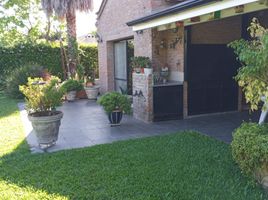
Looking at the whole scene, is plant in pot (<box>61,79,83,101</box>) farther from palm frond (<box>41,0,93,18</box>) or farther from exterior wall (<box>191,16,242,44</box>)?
exterior wall (<box>191,16,242,44</box>)

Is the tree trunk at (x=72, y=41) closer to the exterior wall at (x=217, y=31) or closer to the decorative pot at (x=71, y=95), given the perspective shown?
the decorative pot at (x=71, y=95)

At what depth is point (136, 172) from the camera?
219 inches

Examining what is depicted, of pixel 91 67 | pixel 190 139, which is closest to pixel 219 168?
pixel 190 139

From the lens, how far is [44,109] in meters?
7.39

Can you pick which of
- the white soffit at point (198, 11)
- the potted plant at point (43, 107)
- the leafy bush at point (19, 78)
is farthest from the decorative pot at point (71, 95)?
the potted plant at point (43, 107)

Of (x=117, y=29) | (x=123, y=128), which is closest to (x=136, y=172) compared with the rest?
(x=123, y=128)

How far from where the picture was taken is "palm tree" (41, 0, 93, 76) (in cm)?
1730

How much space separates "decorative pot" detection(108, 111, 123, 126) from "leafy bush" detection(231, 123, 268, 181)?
4.82 metres

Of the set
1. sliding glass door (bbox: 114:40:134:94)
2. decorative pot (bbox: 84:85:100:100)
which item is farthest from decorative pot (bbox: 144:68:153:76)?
decorative pot (bbox: 84:85:100:100)

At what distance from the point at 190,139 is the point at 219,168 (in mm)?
2017

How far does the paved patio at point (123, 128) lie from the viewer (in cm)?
789

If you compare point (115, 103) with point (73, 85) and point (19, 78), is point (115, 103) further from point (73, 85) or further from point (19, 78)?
point (19, 78)

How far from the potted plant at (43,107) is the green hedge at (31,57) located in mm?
12161

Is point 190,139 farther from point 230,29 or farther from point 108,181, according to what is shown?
point 230,29
